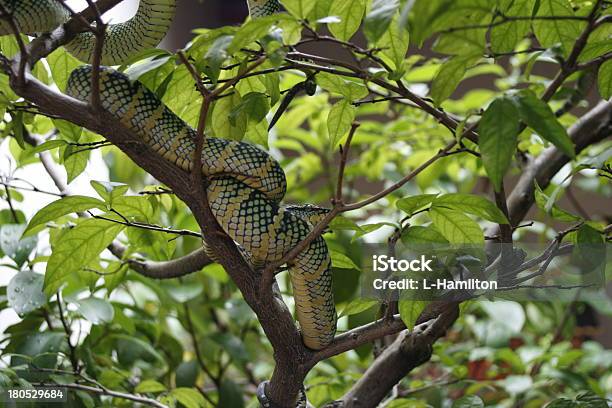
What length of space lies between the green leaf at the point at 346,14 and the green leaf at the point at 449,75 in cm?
9

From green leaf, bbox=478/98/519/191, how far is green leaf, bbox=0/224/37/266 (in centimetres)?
72

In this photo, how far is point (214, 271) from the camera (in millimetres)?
1189

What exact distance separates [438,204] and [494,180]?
16 centimetres

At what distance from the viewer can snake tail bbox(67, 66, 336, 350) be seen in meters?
0.65

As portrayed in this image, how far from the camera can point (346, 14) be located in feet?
1.81

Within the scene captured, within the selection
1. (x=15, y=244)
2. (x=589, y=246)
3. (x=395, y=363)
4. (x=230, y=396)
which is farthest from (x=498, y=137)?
(x=230, y=396)

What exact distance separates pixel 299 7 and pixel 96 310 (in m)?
0.59

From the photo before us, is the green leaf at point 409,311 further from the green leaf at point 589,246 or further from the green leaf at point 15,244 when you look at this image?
the green leaf at point 15,244

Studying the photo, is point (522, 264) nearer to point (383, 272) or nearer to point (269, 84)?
point (383, 272)

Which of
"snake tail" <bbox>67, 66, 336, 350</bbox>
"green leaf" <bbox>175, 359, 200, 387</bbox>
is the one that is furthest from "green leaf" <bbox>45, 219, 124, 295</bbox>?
"green leaf" <bbox>175, 359, 200, 387</bbox>

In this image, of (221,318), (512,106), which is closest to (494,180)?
(512,106)

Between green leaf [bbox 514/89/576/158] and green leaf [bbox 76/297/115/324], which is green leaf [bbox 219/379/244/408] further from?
green leaf [bbox 514/89/576/158]

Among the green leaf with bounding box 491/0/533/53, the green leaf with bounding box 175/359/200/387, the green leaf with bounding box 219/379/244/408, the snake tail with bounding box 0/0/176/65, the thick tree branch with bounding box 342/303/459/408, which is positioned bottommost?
the green leaf with bounding box 219/379/244/408

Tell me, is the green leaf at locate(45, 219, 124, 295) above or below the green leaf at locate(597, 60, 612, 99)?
below
